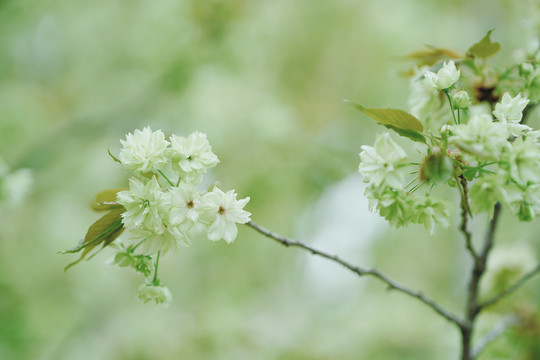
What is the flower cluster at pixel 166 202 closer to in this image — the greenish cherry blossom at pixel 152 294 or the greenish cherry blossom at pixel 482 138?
the greenish cherry blossom at pixel 152 294

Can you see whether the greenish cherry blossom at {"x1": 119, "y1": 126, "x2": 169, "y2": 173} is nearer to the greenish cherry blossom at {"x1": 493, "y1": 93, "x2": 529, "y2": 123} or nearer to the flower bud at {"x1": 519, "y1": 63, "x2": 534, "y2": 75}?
the greenish cherry blossom at {"x1": 493, "y1": 93, "x2": 529, "y2": 123}

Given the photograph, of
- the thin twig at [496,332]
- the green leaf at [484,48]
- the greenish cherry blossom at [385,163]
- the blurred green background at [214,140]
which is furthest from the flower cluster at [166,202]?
the blurred green background at [214,140]

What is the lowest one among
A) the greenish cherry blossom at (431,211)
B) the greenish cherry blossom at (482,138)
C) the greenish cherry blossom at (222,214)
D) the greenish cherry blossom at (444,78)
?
the greenish cherry blossom at (222,214)

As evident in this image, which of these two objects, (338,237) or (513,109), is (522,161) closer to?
(513,109)

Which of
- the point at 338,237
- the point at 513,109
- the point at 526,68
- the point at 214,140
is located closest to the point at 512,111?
the point at 513,109

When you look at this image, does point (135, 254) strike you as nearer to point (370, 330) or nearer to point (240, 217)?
point (240, 217)

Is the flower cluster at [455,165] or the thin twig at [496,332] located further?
the thin twig at [496,332]

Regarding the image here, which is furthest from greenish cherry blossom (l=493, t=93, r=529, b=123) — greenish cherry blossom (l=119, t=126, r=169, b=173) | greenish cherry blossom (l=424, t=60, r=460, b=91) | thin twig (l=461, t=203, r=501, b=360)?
greenish cherry blossom (l=119, t=126, r=169, b=173)

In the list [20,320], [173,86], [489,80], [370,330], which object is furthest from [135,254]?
[20,320]
